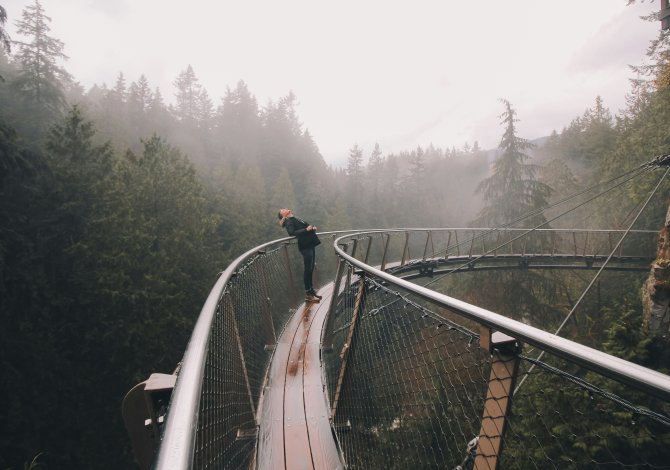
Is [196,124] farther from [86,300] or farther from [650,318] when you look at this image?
[650,318]

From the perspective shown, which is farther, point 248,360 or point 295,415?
point 248,360

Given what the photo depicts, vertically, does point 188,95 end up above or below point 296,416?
above

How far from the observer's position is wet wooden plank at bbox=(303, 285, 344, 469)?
2602mm

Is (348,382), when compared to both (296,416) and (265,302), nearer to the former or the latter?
(296,416)

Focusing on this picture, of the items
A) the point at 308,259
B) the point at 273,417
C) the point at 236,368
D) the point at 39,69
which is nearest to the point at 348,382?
the point at 273,417

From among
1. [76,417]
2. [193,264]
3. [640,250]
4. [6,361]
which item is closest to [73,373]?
[76,417]

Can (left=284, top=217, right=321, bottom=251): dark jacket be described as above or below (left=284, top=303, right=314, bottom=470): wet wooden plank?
above

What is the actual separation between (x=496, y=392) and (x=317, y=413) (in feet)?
6.89

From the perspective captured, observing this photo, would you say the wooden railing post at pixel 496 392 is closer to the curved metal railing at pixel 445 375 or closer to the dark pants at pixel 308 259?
the curved metal railing at pixel 445 375

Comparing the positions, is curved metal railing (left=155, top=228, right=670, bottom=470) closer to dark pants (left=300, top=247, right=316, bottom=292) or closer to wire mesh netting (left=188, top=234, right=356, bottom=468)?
wire mesh netting (left=188, top=234, right=356, bottom=468)

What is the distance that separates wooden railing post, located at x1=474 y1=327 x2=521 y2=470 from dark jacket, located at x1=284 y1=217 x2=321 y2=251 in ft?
15.9

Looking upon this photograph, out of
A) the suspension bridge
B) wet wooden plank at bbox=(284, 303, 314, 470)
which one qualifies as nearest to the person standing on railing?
the suspension bridge

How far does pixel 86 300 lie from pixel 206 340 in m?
20.3

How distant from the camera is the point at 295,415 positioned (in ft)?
10.1
